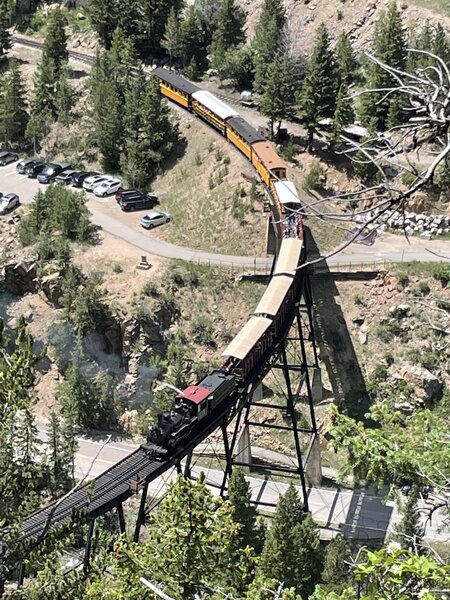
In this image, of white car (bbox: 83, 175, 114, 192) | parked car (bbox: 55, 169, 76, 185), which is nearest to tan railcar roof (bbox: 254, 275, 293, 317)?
white car (bbox: 83, 175, 114, 192)

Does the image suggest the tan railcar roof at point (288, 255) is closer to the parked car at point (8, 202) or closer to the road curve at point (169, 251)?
the road curve at point (169, 251)

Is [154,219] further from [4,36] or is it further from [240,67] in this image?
[4,36]

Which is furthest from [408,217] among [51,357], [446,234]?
[51,357]

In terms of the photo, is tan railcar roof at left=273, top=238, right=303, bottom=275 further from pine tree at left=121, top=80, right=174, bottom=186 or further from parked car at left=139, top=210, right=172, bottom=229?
pine tree at left=121, top=80, right=174, bottom=186

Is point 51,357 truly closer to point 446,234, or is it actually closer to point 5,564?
point 446,234

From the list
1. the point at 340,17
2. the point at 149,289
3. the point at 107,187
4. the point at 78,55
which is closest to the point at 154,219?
the point at 107,187

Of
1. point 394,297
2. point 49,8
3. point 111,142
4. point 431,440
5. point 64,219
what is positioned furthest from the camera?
point 49,8
